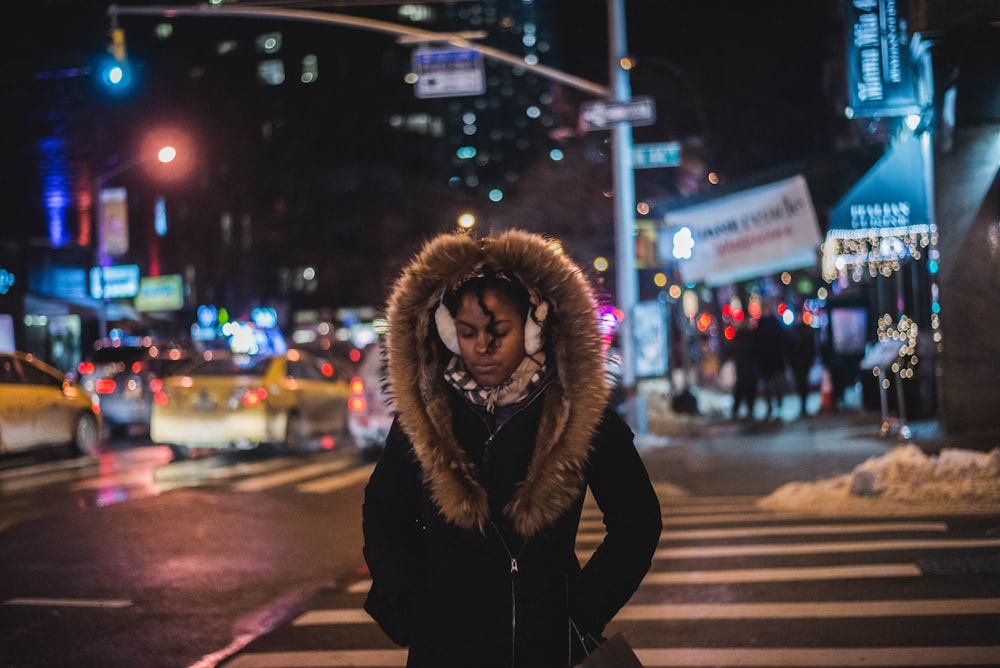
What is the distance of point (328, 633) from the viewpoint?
679 centimetres

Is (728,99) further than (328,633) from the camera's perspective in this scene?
Yes

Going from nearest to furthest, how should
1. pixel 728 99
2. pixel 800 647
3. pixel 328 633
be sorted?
pixel 800 647 → pixel 328 633 → pixel 728 99

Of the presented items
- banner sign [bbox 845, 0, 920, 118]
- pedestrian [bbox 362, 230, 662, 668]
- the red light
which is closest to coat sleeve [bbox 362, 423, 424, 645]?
pedestrian [bbox 362, 230, 662, 668]

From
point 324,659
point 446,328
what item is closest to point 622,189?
point 324,659

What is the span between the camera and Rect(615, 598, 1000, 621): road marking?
21.4 feet

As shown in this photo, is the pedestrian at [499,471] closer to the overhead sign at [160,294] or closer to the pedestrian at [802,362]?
the pedestrian at [802,362]

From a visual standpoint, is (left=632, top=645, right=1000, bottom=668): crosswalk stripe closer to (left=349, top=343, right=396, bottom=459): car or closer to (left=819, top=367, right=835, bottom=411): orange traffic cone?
(left=349, top=343, right=396, bottom=459): car

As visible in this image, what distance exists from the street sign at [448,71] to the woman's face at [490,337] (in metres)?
14.0

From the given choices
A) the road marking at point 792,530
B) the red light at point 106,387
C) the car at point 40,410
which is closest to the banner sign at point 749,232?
the road marking at point 792,530

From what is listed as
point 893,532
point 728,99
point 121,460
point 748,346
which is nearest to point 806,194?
point 748,346

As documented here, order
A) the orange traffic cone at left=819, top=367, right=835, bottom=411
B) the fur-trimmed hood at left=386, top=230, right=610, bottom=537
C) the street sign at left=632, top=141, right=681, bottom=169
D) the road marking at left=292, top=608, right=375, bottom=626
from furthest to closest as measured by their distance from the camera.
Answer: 1. the orange traffic cone at left=819, top=367, right=835, bottom=411
2. the street sign at left=632, top=141, right=681, bottom=169
3. the road marking at left=292, top=608, right=375, bottom=626
4. the fur-trimmed hood at left=386, top=230, right=610, bottom=537

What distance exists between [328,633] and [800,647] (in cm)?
287

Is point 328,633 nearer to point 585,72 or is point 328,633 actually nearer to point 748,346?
point 748,346

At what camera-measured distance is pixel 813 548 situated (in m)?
8.67
